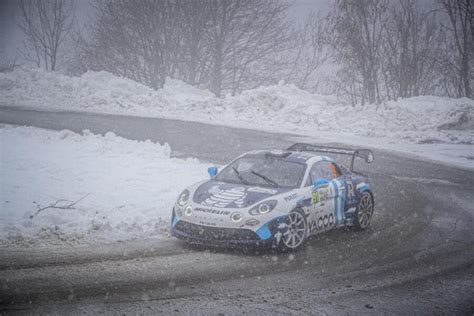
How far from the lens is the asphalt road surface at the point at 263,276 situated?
5109 mm

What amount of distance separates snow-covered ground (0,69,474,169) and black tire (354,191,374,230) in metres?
11.1

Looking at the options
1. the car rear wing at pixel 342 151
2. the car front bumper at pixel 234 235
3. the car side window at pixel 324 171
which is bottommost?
the car front bumper at pixel 234 235

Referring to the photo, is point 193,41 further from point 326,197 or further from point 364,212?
point 326,197

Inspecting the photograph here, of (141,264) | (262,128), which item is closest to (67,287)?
(141,264)

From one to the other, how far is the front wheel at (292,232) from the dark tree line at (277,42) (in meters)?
23.4

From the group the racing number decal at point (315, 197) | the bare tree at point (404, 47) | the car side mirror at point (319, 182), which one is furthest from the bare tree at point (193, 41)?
the racing number decal at point (315, 197)

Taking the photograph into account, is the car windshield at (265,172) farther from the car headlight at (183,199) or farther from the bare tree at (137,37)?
the bare tree at (137,37)

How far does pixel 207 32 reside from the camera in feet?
108

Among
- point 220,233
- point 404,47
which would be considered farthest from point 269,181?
point 404,47

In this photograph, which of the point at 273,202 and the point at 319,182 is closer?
the point at 273,202

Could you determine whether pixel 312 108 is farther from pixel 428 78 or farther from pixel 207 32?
pixel 428 78

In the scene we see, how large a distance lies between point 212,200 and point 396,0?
2621 cm

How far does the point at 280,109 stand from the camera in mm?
26375

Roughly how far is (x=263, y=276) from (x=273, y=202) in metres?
1.37
